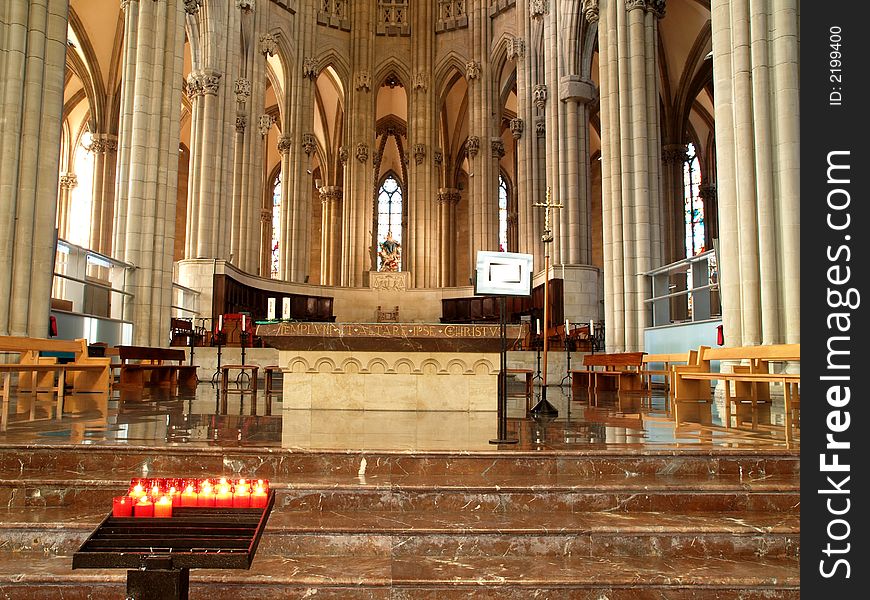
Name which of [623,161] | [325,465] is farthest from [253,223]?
[325,465]

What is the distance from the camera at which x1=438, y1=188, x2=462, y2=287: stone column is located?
100.0 feet

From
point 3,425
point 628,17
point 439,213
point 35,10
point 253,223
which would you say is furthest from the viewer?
point 439,213

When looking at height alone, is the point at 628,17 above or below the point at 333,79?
below

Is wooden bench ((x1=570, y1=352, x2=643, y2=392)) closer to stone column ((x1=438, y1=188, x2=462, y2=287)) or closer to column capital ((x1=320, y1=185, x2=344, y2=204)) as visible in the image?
stone column ((x1=438, y1=188, x2=462, y2=287))

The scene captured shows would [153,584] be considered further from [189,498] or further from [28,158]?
[28,158]

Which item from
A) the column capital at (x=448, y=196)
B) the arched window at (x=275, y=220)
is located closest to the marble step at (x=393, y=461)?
the column capital at (x=448, y=196)

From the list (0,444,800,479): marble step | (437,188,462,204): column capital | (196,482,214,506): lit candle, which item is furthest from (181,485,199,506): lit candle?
(437,188,462,204): column capital

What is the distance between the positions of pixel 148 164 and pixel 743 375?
13.2 metres

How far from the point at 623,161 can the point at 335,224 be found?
20113 mm

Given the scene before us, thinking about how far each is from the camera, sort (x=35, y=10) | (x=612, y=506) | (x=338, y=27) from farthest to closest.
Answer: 1. (x=338, y=27)
2. (x=35, y=10)
3. (x=612, y=506)

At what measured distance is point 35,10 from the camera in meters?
11.0

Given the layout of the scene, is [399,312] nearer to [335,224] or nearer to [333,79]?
[335,224]

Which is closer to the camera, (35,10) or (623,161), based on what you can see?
(35,10)

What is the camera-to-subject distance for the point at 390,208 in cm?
3975
